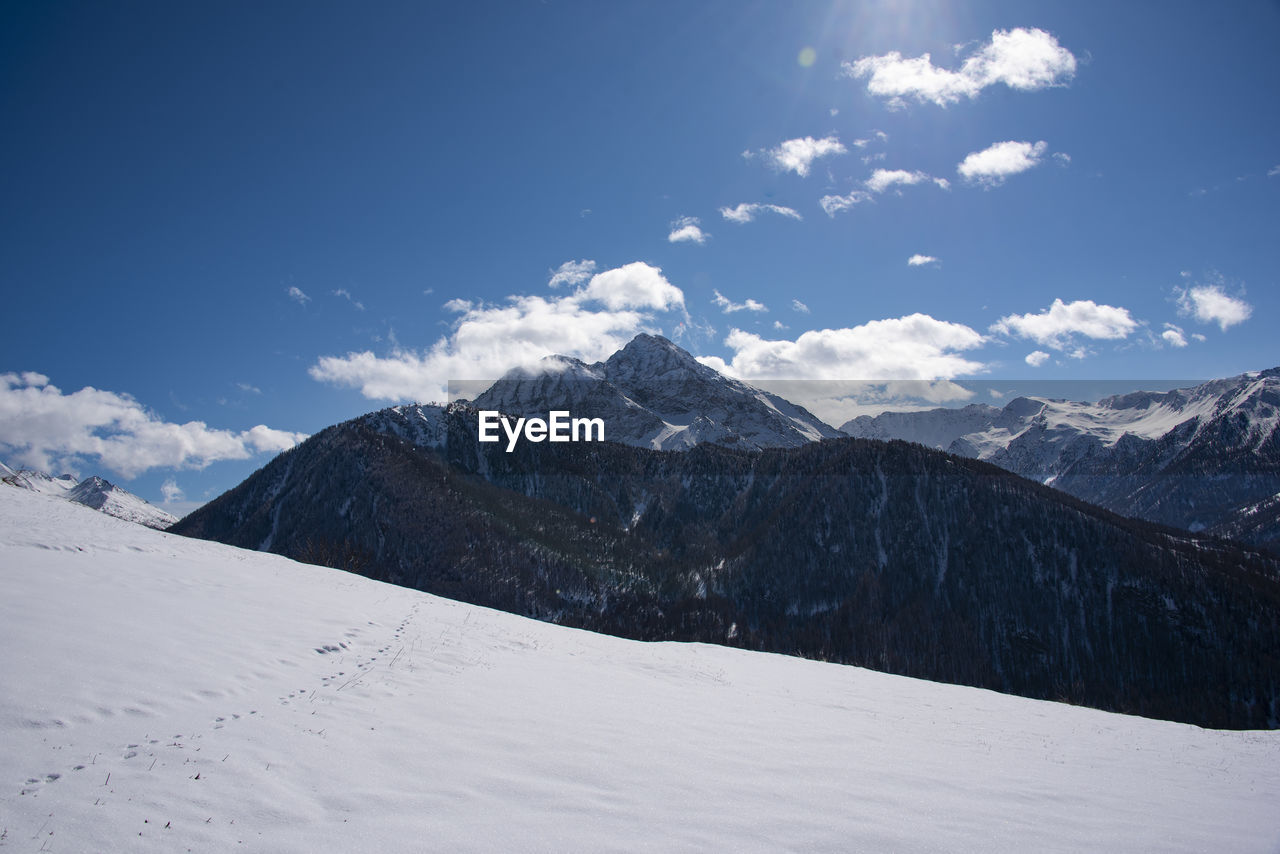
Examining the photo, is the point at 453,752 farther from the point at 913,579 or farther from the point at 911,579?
the point at 913,579

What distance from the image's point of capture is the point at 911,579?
171750 mm

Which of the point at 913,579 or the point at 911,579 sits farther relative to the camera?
the point at 911,579

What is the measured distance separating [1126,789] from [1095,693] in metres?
161

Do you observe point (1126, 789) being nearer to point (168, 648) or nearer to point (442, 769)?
point (442, 769)

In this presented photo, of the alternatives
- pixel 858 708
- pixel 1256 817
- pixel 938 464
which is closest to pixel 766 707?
pixel 858 708

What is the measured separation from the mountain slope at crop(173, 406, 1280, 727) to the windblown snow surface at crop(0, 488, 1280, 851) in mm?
137605

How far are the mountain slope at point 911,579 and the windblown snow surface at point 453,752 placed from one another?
137605mm

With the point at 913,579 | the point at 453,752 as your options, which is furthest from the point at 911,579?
the point at 453,752

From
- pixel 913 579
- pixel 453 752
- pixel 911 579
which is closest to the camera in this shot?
pixel 453 752

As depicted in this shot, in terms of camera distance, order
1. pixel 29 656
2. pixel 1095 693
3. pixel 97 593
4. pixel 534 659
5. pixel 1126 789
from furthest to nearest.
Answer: pixel 1095 693, pixel 534 659, pixel 97 593, pixel 1126 789, pixel 29 656

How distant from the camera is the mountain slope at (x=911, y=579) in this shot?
136875 millimetres

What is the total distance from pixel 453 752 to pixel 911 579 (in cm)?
18551

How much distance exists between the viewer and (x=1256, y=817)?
40.5 feet

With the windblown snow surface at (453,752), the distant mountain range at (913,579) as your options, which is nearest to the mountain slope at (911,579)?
the distant mountain range at (913,579)
